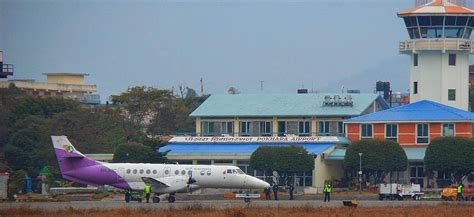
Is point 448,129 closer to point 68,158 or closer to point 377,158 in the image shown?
point 377,158

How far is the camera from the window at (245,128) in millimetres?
128125

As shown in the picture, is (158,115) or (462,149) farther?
(158,115)

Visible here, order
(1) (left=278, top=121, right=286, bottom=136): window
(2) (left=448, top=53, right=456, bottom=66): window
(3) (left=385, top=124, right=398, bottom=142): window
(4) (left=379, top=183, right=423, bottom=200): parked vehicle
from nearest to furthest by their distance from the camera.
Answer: (4) (left=379, top=183, right=423, bottom=200): parked vehicle
(3) (left=385, top=124, right=398, bottom=142): window
(1) (left=278, top=121, right=286, bottom=136): window
(2) (left=448, top=53, right=456, bottom=66): window

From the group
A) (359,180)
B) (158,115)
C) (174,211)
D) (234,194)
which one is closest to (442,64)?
(359,180)

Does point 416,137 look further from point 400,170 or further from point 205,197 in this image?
point 205,197

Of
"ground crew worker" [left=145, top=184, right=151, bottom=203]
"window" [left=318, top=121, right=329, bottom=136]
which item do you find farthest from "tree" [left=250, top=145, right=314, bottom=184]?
"ground crew worker" [left=145, top=184, right=151, bottom=203]

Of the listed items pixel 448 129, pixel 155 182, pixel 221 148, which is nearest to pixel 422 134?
pixel 448 129

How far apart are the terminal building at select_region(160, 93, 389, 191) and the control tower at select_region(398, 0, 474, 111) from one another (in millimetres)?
4447

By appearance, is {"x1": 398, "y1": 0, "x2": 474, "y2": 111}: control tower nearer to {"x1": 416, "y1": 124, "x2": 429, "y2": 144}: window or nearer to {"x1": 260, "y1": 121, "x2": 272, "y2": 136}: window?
{"x1": 416, "y1": 124, "x2": 429, "y2": 144}: window

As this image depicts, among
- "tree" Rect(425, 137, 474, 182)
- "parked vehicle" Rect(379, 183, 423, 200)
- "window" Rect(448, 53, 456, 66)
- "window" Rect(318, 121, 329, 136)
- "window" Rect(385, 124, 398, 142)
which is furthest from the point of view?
"window" Rect(448, 53, 456, 66)

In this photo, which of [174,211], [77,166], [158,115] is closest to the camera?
[174,211]

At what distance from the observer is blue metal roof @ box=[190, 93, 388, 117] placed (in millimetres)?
126562

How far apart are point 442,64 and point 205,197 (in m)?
42.7

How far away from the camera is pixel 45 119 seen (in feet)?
454
